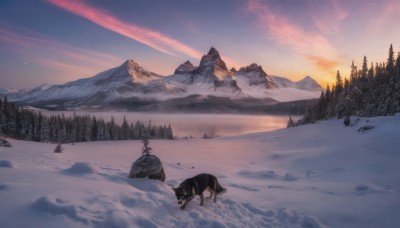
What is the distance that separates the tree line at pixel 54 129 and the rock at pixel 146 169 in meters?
69.5

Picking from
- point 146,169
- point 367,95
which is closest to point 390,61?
point 367,95

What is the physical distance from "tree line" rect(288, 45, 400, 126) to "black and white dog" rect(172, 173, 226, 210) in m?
54.1

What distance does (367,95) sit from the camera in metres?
72.1

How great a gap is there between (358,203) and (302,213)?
3.63 metres

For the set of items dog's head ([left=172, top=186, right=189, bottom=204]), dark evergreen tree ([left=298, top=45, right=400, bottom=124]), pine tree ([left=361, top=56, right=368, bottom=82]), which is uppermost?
pine tree ([left=361, top=56, right=368, bottom=82])

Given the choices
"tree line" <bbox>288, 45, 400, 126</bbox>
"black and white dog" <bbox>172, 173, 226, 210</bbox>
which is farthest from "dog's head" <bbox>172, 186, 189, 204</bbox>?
"tree line" <bbox>288, 45, 400, 126</bbox>

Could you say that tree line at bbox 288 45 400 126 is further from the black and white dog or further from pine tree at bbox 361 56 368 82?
the black and white dog

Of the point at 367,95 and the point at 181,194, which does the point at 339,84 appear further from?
the point at 181,194

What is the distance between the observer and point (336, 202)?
11.9 metres

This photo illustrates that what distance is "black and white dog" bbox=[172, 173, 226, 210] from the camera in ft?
31.9

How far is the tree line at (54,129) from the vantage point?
89.8 meters

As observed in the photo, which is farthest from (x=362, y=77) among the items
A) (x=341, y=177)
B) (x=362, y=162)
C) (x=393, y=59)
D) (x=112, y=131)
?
(x=112, y=131)

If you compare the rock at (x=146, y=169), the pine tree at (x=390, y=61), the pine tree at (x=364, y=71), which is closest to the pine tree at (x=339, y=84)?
the pine tree at (x=364, y=71)

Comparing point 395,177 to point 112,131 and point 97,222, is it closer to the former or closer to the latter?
point 97,222
